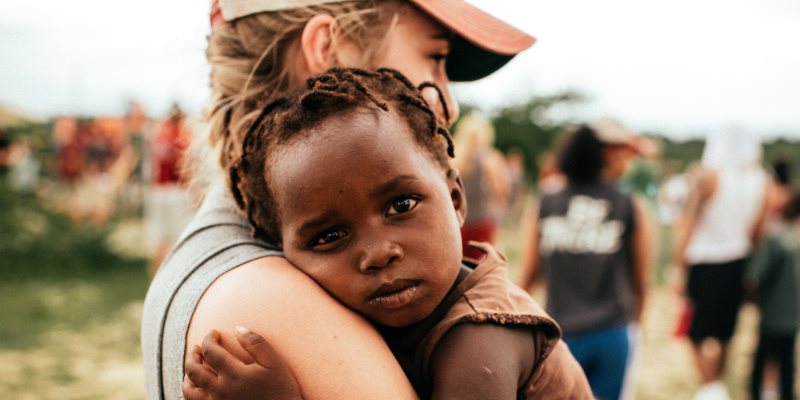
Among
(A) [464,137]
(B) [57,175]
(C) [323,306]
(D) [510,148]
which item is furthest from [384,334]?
(D) [510,148]

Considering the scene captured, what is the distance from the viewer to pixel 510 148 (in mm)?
25688

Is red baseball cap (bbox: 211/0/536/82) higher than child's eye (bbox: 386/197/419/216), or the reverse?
red baseball cap (bbox: 211/0/536/82)

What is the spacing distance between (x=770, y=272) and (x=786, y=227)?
49 centimetres

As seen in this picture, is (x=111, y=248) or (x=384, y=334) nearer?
(x=384, y=334)

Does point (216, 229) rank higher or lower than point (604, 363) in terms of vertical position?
higher

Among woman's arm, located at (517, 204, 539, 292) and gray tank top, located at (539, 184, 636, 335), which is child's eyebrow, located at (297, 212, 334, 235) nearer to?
gray tank top, located at (539, 184, 636, 335)

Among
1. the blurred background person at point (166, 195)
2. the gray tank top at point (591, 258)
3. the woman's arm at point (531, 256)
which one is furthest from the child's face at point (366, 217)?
the blurred background person at point (166, 195)

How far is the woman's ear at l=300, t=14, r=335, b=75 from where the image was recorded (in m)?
1.51

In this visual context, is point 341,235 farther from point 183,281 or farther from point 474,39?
point 474,39

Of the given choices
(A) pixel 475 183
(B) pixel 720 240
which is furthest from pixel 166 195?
(B) pixel 720 240

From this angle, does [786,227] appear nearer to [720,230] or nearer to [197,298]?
[720,230]

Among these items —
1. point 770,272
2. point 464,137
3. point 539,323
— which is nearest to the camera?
point 539,323

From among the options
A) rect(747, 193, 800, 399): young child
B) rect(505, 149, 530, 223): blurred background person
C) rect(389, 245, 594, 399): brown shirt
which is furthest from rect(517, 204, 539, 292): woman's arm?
rect(505, 149, 530, 223): blurred background person

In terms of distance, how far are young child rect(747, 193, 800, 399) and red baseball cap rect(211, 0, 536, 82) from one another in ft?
15.2
